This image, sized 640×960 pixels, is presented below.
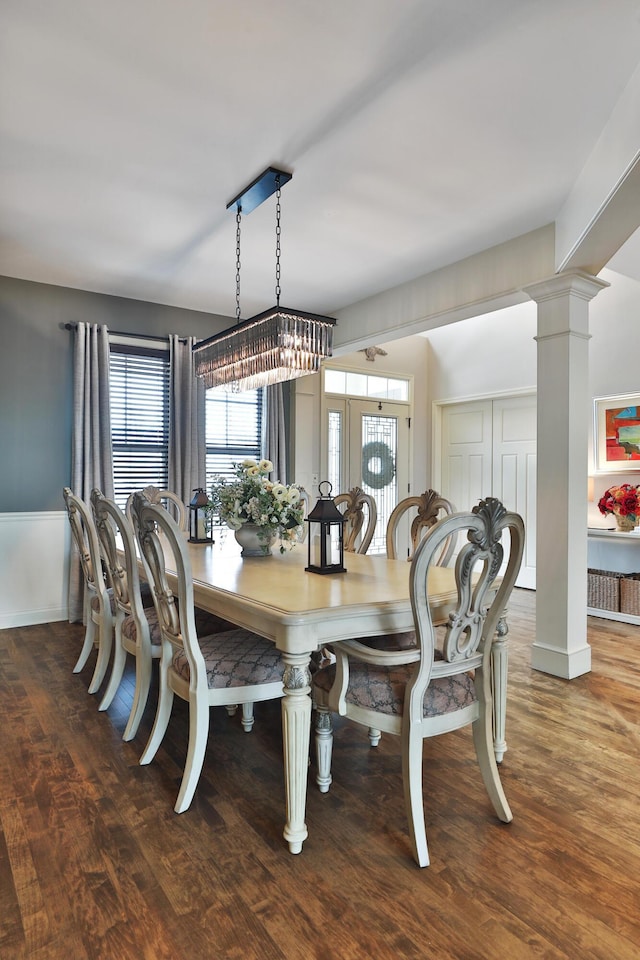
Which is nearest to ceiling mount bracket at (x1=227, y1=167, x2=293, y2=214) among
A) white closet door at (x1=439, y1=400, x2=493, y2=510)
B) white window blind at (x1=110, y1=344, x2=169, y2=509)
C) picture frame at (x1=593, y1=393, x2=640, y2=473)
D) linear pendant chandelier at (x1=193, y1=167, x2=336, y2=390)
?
linear pendant chandelier at (x1=193, y1=167, x2=336, y2=390)

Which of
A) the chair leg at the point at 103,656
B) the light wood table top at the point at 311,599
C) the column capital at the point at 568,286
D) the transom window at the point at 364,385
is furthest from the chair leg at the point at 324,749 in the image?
the transom window at the point at 364,385

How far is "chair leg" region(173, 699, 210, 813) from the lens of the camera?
2018mm

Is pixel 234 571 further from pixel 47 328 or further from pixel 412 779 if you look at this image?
pixel 47 328

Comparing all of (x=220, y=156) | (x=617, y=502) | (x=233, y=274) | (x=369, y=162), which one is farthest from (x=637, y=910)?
(x=233, y=274)

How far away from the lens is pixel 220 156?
8.87 feet

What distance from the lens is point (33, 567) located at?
457 centimetres

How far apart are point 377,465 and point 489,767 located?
4655 millimetres

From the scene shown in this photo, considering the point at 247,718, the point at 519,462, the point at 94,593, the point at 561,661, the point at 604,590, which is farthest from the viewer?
the point at 519,462

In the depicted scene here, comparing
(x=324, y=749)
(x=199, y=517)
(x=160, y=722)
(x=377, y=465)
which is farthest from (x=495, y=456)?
(x=160, y=722)

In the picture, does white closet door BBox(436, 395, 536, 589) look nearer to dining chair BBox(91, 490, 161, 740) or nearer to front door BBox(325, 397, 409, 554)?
front door BBox(325, 397, 409, 554)

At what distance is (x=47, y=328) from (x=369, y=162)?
3.05 meters

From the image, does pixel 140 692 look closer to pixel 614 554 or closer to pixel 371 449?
pixel 614 554

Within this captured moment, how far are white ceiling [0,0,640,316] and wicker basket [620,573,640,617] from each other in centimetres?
290

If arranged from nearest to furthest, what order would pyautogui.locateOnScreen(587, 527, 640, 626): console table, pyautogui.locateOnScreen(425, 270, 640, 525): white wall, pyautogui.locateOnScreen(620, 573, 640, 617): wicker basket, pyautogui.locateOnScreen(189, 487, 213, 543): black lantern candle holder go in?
pyautogui.locateOnScreen(189, 487, 213, 543): black lantern candle holder < pyautogui.locateOnScreen(620, 573, 640, 617): wicker basket < pyautogui.locateOnScreen(587, 527, 640, 626): console table < pyautogui.locateOnScreen(425, 270, 640, 525): white wall
